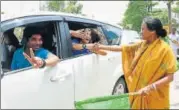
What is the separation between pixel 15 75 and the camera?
3.49 metres

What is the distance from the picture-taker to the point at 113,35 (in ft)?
17.9

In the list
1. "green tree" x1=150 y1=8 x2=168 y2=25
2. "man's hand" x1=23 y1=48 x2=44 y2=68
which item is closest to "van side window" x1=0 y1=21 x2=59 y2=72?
"man's hand" x1=23 y1=48 x2=44 y2=68

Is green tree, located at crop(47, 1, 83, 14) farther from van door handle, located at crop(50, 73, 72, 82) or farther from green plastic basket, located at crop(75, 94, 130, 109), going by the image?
green plastic basket, located at crop(75, 94, 130, 109)

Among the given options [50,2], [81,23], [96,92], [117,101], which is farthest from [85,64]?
[50,2]

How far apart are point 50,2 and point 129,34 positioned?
29.5m

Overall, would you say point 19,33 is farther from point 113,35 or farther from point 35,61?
point 113,35

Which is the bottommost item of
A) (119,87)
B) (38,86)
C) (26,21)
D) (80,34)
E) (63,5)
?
(63,5)

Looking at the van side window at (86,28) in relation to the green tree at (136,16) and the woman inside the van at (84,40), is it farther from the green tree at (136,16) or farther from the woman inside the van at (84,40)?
the green tree at (136,16)

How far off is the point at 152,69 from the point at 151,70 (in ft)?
0.04

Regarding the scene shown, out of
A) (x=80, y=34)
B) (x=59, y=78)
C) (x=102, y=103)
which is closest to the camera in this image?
(x=102, y=103)

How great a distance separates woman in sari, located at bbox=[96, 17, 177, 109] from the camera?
3.72m

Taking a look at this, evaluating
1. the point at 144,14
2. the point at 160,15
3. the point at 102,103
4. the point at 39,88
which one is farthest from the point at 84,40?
the point at 144,14

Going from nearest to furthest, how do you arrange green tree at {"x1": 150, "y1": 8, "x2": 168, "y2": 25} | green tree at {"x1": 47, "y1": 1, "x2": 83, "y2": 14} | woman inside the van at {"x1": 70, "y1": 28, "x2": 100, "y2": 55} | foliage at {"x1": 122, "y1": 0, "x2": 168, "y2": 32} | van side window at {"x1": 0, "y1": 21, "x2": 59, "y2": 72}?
van side window at {"x1": 0, "y1": 21, "x2": 59, "y2": 72}, woman inside the van at {"x1": 70, "y1": 28, "x2": 100, "y2": 55}, green tree at {"x1": 150, "y1": 8, "x2": 168, "y2": 25}, foliage at {"x1": 122, "y1": 0, "x2": 168, "y2": 32}, green tree at {"x1": 47, "y1": 1, "x2": 83, "y2": 14}

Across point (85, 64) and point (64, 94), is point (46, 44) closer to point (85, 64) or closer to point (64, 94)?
point (85, 64)
